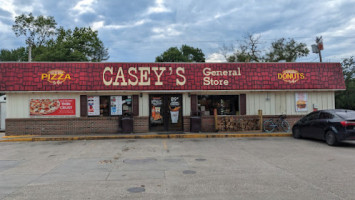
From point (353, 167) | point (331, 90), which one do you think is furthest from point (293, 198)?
point (331, 90)

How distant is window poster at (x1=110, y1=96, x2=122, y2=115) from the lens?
15961 mm

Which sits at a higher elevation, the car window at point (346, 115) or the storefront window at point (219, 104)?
the storefront window at point (219, 104)

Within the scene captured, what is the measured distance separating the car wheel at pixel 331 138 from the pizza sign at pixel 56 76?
1373 centimetres

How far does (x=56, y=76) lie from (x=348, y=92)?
32.2m

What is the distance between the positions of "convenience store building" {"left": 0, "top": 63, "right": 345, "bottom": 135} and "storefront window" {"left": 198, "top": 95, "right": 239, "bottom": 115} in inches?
2.5

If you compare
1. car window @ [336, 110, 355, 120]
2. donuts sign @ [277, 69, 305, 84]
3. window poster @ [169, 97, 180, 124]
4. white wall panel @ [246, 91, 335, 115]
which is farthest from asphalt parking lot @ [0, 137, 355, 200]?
donuts sign @ [277, 69, 305, 84]

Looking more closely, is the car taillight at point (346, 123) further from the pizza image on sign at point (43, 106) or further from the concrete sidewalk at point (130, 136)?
the pizza image on sign at point (43, 106)

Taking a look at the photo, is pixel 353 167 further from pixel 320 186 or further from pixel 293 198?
pixel 293 198

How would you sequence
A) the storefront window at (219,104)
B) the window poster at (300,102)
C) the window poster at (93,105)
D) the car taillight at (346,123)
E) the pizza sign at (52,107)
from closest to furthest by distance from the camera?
the car taillight at (346,123) < the pizza sign at (52,107) < the window poster at (93,105) < the storefront window at (219,104) < the window poster at (300,102)

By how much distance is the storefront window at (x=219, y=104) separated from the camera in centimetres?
1666

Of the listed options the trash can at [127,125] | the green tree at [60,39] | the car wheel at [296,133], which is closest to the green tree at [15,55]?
the green tree at [60,39]

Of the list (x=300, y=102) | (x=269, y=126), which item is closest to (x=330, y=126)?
(x=269, y=126)

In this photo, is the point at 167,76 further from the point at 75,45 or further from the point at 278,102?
the point at 75,45

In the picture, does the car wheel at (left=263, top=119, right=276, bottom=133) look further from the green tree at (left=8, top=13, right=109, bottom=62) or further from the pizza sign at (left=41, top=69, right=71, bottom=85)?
the green tree at (left=8, top=13, right=109, bottom=62)
